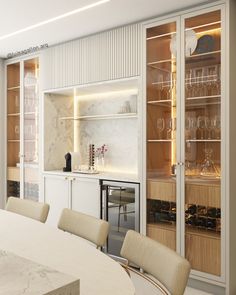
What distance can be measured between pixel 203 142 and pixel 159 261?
181 cm

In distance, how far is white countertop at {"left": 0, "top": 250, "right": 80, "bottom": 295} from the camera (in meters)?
0.84

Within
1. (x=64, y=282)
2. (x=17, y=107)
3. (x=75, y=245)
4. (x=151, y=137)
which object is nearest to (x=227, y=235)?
(x=151, y=137)

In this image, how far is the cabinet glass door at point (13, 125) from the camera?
5008 mm

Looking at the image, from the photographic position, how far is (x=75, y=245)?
1.67 meters

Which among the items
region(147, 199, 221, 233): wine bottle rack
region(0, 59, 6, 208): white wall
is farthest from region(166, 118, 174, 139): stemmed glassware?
region(0, 59, 6, 208): white wall

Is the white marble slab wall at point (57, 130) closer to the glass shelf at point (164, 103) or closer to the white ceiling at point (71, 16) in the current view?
the white ceiling at point (71, 16)

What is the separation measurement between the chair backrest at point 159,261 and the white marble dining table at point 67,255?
19cm

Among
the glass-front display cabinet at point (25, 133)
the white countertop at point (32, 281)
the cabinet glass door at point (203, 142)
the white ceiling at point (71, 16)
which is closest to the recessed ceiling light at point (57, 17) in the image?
the white ceiling at point (71, 16)

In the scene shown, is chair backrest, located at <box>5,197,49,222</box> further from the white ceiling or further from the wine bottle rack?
the white ceiling

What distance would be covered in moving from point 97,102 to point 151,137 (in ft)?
4.43

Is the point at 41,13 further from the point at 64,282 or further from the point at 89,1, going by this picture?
the point at 64,282

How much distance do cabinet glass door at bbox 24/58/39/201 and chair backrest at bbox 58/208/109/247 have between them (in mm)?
2569

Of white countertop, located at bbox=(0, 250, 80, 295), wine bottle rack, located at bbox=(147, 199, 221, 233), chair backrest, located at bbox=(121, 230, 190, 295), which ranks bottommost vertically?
wine bottle rack, located at bbox=(147, 199, 221, 233)

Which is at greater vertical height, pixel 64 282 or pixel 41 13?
pixel 41 13
